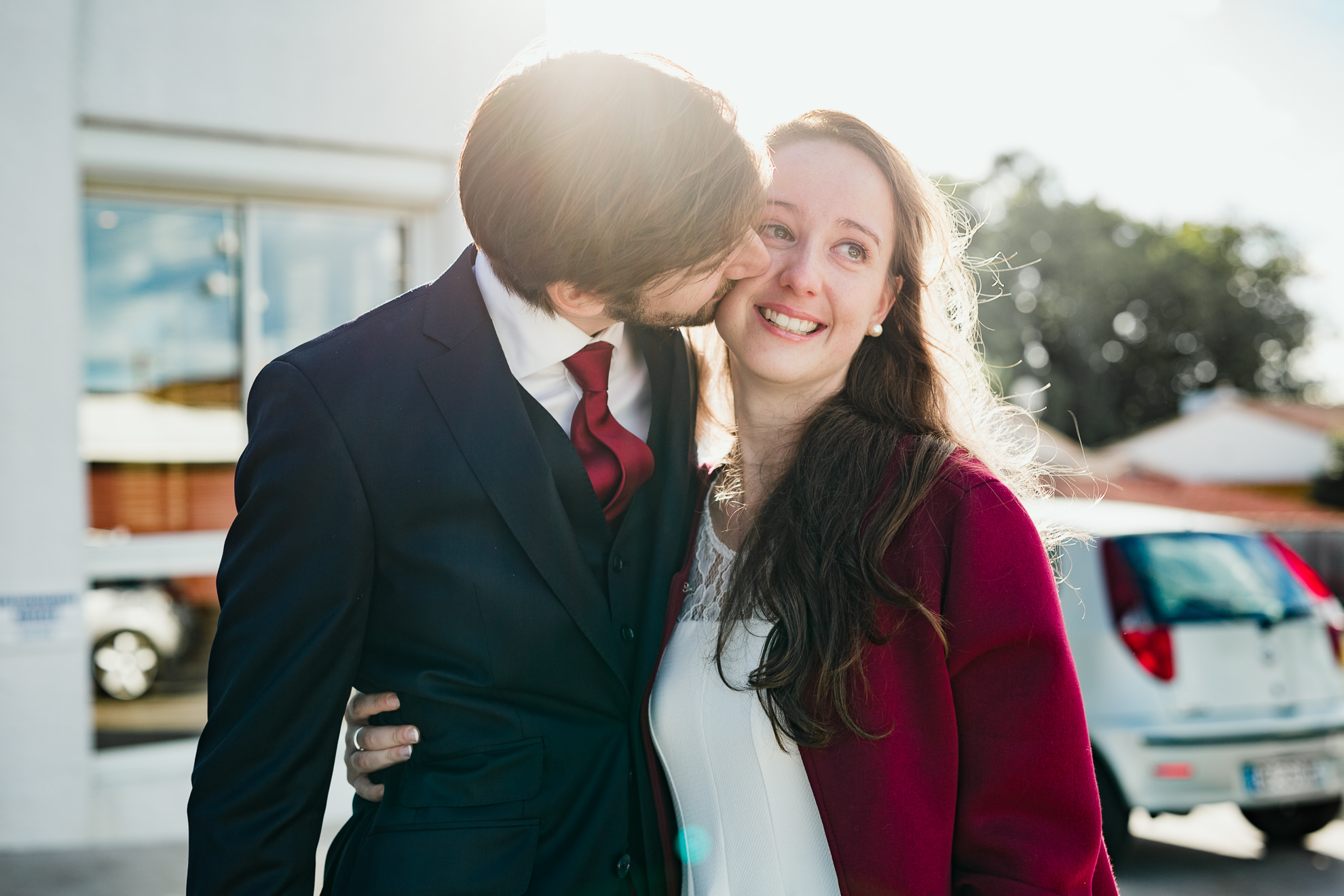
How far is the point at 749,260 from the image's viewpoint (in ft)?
6.03

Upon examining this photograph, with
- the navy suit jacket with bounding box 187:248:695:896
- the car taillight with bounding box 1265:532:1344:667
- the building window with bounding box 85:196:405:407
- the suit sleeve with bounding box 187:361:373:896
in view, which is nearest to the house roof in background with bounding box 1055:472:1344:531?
the car taillight with bounding box 1265:532:1344:667

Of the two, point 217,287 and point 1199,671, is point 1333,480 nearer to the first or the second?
point 1199,671

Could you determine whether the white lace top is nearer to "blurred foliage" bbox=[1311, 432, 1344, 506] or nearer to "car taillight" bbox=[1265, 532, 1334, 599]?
"car taillight" bbox=[1265, 532, 1334, 599]

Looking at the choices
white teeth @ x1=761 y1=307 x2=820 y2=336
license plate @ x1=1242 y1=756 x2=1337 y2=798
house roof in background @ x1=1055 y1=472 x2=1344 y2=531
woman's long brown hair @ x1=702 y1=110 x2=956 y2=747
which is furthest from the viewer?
house roof in background @ x1=1055 y1=472 x2=1344 y2=531

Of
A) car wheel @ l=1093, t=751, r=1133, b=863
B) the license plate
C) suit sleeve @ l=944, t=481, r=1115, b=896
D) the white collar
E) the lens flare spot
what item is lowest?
car wheel @ l=1093, t=751, r=1133, b=863

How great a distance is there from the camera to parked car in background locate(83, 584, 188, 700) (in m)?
4.82

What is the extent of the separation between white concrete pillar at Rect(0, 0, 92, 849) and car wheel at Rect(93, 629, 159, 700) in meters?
0.52

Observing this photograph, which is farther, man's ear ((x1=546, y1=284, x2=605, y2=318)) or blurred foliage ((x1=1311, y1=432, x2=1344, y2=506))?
blurred foliage ((x1=1311, y1=432, x2=1344, y2=506))

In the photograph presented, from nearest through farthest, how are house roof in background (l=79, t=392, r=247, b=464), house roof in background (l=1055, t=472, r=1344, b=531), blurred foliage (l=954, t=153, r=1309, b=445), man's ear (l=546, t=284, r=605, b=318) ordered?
man's ear (l=546, t=284, r=605, b=318) → house roof in background (l=79, t=392, r=247, b=464) → house roof in background (l=1055, t=472, r=1344, b=531) → blurred foliage (l=954, t=153, r=1309, b=445)

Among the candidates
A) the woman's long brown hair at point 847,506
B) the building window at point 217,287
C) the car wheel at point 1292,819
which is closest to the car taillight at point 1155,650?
the car wheel at point 1292,819

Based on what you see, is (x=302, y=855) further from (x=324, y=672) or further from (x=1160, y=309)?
(x=1160, y=309)

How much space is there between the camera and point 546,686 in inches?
63.8

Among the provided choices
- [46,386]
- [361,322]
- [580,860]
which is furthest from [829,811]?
[46,386]

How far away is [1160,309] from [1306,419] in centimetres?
719
